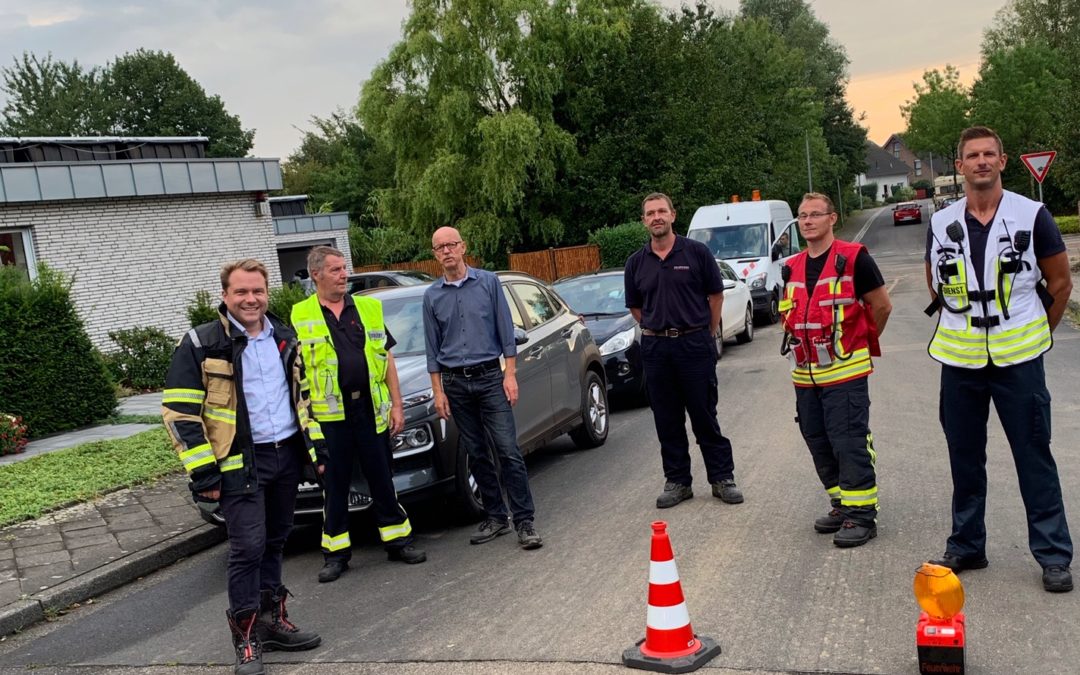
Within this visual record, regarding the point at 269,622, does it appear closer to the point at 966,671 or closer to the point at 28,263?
the point at 966,671

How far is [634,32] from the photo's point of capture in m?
34.8

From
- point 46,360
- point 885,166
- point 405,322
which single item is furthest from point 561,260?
point 885,166

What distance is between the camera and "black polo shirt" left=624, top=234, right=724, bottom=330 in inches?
258

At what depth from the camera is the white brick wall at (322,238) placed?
3672cm

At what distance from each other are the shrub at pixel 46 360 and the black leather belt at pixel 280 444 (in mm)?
8129

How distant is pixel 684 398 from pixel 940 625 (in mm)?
3178

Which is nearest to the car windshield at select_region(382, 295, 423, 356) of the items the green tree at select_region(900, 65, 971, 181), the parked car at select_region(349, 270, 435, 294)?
the parked car at select_region(349, 270, 435, 294)

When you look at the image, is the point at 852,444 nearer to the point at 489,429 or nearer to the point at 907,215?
the point at 489,429

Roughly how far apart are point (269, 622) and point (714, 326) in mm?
3394

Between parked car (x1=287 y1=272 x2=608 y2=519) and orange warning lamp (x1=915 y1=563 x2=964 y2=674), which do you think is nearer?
orange warning lamp (x1=915 y1=563 x2=964 y2=674)

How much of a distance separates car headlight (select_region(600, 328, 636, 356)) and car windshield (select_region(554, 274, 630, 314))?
75 centimetres

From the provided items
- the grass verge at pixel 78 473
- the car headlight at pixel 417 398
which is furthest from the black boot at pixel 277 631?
the grass verge at pixel 78 473

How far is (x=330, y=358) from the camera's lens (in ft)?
19.2

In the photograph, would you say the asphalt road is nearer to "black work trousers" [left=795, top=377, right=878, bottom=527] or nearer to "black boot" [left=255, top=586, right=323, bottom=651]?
"black boot" [left=255, top=586, right=323, bottom=651]
